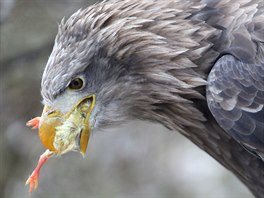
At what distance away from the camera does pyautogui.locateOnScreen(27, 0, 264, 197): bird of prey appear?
313cm

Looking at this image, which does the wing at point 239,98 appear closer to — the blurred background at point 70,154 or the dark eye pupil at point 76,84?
the dark eye pupil at point 76,84

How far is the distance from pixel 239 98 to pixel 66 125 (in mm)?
780

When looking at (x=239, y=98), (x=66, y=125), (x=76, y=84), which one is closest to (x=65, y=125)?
(x=66, y=125)

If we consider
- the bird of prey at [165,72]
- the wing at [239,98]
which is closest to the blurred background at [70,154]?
the bird of prey at [165,72]

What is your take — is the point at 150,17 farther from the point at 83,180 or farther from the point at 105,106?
the point at 83,180

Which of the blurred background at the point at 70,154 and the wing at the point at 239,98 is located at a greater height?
the wing at the point at 239,98

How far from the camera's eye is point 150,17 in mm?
3291

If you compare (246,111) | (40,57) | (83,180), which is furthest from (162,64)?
(83,180)

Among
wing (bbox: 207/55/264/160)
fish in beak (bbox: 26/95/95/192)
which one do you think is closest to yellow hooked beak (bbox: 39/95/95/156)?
fish in beak (bbox: 26/95/95/192)

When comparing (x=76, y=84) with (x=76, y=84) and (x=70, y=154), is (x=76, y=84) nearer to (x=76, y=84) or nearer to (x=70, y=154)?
(x=76, y=84)

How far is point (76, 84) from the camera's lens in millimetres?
3197

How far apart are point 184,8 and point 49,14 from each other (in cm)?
238

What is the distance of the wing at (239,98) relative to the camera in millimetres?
3109

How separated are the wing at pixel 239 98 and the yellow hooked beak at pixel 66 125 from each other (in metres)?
0.57
